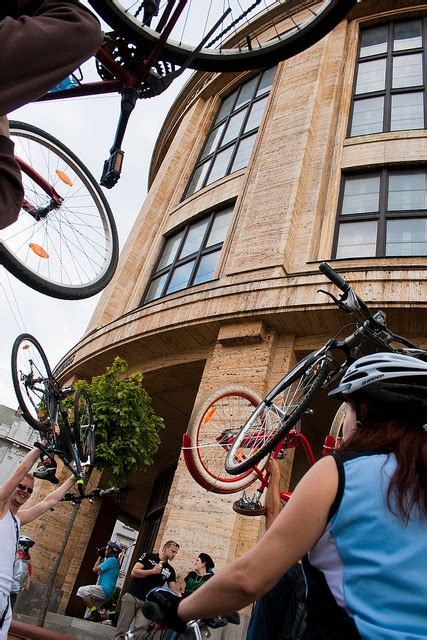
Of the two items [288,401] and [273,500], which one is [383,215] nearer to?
[288,401]

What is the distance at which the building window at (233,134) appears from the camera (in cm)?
1508

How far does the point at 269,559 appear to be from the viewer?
45.6 inches

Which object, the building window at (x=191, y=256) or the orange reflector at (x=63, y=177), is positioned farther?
the building window at (x=191, y=256)

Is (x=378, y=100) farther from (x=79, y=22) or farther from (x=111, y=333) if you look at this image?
(x=79, y=22)

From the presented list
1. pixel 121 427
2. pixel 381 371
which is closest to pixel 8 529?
pixel 381 371

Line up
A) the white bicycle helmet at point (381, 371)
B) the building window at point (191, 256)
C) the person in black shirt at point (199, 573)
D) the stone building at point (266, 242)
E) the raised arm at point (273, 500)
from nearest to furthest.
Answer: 1. the white bicycle helmet at point (381, 371)
2. the raised arm at point (273, 500)
3. the person in black shirt at point (199, 573)
4. the stone building at point (266, 242)
5. the building window at point (191, 256)

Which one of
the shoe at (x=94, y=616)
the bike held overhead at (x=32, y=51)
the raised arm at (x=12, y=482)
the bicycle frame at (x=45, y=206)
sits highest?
the bicycle frame at (x=45, y=206)

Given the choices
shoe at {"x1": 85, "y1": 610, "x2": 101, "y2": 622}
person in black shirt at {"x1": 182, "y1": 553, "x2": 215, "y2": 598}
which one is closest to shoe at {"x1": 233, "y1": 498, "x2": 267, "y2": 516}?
person in black shirt at {"x1": 182, "y1": 553, "x2": 215, "y2": 598}

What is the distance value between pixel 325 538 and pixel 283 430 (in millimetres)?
3306

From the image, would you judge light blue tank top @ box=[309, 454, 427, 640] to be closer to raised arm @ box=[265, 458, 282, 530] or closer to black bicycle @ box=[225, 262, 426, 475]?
raised arm @ box=[265, 458, 282, 530]

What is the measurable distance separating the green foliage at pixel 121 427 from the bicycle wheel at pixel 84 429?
8.1 inches

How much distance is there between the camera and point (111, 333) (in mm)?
12898

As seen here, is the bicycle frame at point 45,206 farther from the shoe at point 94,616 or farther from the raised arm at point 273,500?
the shoe at point 94,616

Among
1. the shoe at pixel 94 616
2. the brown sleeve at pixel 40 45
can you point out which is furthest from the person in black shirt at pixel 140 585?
the brown sleeve at pixel 40 45
